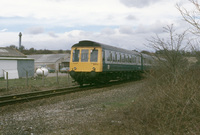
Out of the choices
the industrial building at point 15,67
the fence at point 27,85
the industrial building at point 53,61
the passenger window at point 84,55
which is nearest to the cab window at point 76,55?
the passenger window at point 84,55

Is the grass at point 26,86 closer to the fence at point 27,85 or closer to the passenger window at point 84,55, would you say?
the fence at point 27,85

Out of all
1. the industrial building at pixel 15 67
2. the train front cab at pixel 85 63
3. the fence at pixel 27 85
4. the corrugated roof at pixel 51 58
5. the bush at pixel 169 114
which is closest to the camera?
the bush at pixel 169 114

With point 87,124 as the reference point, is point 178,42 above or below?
above

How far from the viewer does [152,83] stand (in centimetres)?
952

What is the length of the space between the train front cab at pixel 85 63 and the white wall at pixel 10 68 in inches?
500

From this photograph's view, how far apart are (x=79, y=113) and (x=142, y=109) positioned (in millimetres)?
2212

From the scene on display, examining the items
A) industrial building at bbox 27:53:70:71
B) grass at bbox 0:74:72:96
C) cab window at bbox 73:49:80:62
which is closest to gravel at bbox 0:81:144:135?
grass at bbox 0:74:72:96

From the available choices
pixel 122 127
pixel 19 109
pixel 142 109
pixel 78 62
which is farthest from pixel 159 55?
pixel 78 62

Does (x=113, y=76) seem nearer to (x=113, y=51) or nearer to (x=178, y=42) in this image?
(x=113, y=51)

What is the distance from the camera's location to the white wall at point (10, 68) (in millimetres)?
27036

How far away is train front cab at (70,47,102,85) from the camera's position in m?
15.9

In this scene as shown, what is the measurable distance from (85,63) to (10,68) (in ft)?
50.6

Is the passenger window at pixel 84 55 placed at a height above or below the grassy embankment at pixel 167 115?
above

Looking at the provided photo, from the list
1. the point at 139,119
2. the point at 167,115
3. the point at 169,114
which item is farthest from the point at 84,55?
the point at 167,115
